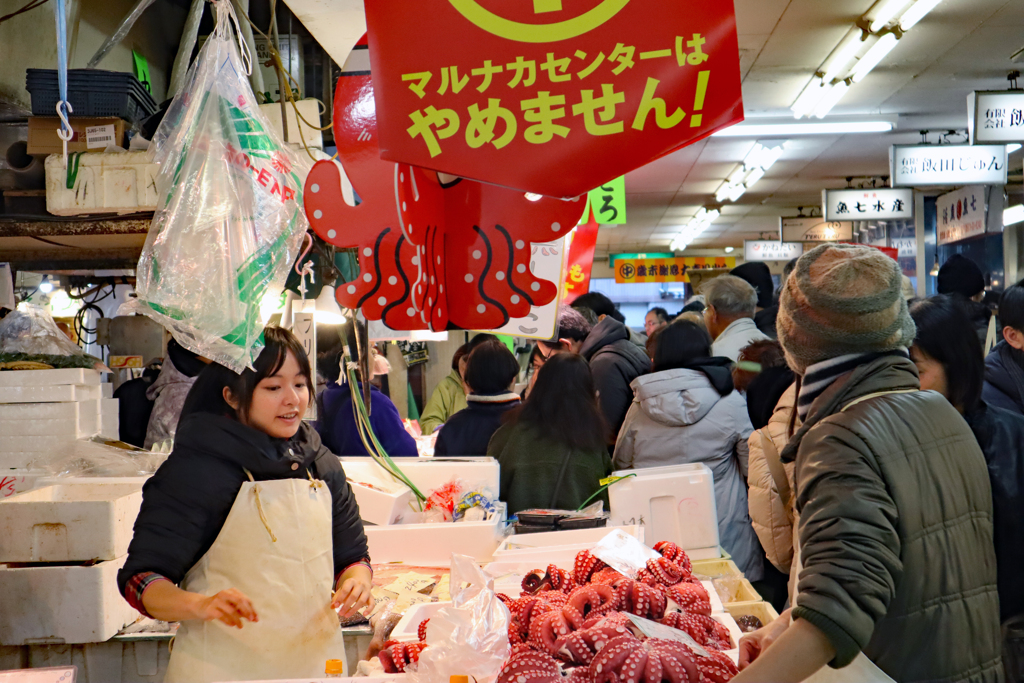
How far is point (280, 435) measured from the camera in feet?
7.57

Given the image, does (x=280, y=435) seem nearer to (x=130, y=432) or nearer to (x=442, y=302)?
(x=442, y=302)

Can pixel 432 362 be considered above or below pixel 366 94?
below

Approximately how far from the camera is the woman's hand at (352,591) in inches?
90.0

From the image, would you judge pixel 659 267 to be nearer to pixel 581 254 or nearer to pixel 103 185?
pixel 581 254

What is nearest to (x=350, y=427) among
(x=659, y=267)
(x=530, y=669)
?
(x=530, y=669)

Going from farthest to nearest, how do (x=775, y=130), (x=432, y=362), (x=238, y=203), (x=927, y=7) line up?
(x=432, y=362)
(x=775, y=130)
(x=927, y=7)
(x=238, y=203)

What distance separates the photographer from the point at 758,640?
A: 5.88ft

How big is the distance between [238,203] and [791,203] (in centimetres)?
1443

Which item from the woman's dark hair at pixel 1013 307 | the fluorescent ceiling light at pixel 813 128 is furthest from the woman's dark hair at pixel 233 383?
the fluorescent ceiling light at pixel 813 128

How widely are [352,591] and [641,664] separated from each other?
988 millimetres

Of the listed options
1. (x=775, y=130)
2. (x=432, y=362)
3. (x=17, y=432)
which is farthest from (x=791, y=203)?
(x=17, y=432)

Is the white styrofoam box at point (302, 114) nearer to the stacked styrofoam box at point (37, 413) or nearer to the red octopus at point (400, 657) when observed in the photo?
the stacked styrofoam box at point (37, 413)

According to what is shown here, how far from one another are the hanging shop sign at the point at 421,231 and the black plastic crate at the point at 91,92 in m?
2.23

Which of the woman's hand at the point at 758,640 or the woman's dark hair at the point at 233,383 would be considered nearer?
the woman's hand at the point at 758,640
